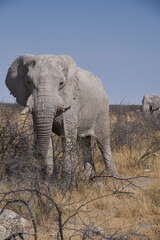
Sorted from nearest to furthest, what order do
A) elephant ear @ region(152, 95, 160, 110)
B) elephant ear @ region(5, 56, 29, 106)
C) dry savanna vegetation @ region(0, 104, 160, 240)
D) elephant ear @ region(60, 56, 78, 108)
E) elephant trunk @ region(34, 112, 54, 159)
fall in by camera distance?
1. dry savanna vegetation @ region(0, 104, 160, 240)
2. elephant trunk @ region(34, 112, 54, 159)
3. elephant ear @ region(60, 56, 78, 108)
4. elephant ear @ region(5, 56, 29, 106)
5. elephant ear @ region(152, 95, 160, 110)

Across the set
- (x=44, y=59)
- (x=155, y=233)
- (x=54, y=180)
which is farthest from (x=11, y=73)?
(x=155, y=233)

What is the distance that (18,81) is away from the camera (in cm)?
540

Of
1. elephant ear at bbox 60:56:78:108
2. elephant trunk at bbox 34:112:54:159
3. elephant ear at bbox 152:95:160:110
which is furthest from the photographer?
elephant ear at bbox 152:95:160:110

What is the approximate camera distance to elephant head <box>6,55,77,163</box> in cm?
459

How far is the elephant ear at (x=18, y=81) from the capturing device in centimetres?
531

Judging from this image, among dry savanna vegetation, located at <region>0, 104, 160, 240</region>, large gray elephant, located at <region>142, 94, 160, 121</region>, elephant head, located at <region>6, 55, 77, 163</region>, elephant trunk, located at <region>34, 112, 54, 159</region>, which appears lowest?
large gray elephant, located at <region>142, 94, 160, 121</region>

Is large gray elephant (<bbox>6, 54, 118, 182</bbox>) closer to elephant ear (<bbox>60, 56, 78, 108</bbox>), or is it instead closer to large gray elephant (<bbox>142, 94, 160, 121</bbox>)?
elephant ear (<bbox>60, 56, 78, 108</bbox>)

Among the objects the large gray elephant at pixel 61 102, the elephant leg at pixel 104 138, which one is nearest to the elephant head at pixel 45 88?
the large gray elephant at pixel 61 102

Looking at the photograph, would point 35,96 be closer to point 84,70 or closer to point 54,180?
point 54,180

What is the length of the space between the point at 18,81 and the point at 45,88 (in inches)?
38.3

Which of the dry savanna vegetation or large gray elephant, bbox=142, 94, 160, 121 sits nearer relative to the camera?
the dry savanna vegetation

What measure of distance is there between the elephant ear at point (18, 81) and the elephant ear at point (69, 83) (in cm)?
64

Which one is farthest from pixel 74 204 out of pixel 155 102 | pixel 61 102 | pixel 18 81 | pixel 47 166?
pixel 155 102

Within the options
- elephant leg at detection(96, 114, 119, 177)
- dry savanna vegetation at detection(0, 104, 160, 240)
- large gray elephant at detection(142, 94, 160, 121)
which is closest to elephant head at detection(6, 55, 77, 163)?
dry savanna vegetation at detection(0, 104, 160, 240)
